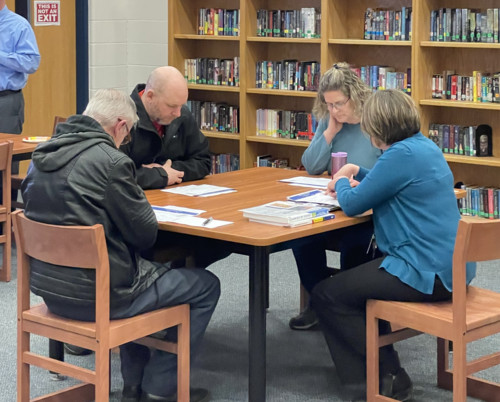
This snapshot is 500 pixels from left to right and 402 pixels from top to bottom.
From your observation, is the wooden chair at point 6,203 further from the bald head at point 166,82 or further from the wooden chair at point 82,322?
the wooden chair at point 82,322

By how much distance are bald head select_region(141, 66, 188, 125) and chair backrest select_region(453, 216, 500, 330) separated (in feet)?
4.82

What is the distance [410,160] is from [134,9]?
4917 mm

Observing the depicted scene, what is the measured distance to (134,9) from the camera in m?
7.69

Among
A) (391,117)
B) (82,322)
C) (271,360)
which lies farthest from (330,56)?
(82,322)

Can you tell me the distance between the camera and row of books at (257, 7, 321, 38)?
6.56 meters

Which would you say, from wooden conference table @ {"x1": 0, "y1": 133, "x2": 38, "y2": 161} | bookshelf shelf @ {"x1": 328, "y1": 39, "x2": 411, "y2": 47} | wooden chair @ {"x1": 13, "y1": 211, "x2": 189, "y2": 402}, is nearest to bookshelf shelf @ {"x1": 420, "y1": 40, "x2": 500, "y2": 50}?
bookshelf shelf @ {"x1": 328, "y1": 39, "x2": 411, "y2": 47}

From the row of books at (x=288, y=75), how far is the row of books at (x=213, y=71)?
199mm

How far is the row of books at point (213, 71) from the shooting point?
23.2 ft

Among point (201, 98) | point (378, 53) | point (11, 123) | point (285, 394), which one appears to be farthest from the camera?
point (201, 98)

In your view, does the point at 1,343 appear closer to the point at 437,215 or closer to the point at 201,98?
the point at 437,215

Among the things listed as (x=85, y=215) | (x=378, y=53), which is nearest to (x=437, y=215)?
(x=85, y=215)

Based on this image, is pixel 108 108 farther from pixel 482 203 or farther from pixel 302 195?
pixel 482 203

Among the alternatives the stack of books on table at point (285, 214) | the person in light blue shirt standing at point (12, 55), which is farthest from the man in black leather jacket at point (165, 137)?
the person in light blue shirt standing at point (12, 55)

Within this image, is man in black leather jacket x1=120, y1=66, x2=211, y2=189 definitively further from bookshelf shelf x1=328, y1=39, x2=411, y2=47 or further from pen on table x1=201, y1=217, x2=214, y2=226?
bookshelf shelf x1=328, y1=39, x2=411, y2=47
